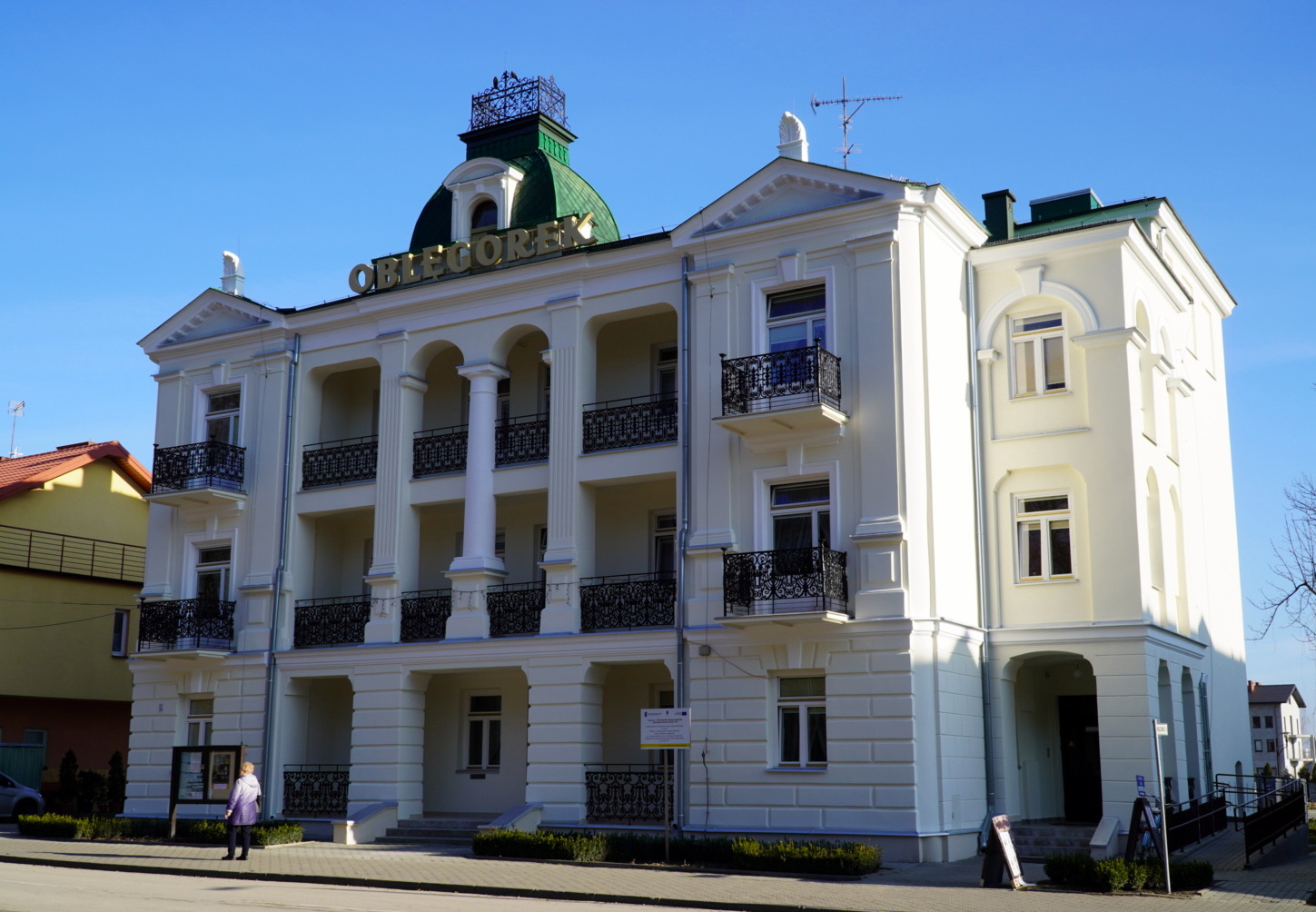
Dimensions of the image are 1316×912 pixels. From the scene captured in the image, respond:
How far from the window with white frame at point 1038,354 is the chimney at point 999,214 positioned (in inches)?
126

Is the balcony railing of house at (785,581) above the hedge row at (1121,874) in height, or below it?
above

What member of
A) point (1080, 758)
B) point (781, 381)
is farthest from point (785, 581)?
point (1080, 758)

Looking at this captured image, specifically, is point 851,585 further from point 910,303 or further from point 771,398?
point 910,303

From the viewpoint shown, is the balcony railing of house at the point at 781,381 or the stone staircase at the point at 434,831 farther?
the stone staircase at the point at 434,831

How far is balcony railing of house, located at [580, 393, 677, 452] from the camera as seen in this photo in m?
24.6

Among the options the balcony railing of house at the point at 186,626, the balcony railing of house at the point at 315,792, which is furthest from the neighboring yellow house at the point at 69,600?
the balcony railing of house at the point at 315,792

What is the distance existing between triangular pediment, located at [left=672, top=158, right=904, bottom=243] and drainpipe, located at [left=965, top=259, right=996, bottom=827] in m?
3.38

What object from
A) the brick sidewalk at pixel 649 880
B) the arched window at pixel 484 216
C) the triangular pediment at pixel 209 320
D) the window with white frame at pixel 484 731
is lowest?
the brick sidewalk at pixel 649 880

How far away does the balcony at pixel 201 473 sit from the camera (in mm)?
28719

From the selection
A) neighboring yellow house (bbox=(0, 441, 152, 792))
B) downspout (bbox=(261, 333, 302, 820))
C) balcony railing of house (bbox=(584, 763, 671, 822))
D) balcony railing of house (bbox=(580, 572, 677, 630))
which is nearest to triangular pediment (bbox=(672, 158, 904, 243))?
balcony railing of house (bbox=(580, 572, 677, 630))

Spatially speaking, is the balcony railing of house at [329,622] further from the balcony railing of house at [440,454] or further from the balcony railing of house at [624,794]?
the balcony railing of house at [624,794]

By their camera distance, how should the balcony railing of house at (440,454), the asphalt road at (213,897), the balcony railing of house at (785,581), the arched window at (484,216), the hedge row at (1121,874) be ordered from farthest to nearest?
the arched window at (484,216) → the balcony railing of house at (440,454) → the balcony railing of house at (785,581) → the hedge row at (1121,874) → the asphalt road at (213,897)

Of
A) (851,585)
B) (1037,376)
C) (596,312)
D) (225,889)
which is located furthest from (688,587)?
(225,889)

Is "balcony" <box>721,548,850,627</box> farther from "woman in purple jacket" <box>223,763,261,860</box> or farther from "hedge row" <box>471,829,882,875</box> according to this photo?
"woman in purple jacket" <box>223,763,261,860</box>
